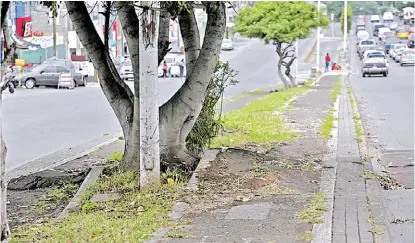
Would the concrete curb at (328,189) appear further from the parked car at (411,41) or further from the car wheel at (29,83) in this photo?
the parked car at (411,41)

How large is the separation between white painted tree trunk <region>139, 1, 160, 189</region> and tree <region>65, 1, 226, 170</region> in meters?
0.79

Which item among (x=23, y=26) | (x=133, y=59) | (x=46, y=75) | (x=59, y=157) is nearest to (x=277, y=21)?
(x=46, y=75)

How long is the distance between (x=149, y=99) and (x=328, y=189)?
2521 millimetres

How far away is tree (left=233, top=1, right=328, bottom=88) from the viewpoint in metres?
40.5

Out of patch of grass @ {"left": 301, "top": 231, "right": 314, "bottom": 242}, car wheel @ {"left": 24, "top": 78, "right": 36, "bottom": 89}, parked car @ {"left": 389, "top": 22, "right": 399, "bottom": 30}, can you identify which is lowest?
car wheel @ {"left": 24, "top": 78, "right": 36, "bottom": 89}

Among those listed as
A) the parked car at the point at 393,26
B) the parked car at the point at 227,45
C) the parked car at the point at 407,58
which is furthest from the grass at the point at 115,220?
the parked car at the point at 393,26

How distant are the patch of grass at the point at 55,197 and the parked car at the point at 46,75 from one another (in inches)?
1268

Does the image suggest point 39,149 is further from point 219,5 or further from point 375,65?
point 375,65

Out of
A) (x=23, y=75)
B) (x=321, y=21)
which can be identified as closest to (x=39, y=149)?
(x=23, y=75)

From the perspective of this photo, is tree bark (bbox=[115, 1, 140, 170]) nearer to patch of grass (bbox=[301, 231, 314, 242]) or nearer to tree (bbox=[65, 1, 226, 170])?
tree (bbox=[65, 1, 226, 170])

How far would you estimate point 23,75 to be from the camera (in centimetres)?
4200

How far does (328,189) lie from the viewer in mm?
10133

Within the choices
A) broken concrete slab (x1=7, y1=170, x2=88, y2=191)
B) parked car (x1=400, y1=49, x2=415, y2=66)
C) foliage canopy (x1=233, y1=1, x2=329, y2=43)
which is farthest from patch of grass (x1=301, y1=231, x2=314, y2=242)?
parked car (x1=400, y1=49, x2=415, y2=66)

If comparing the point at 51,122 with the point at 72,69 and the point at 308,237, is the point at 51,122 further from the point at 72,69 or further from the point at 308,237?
the point at 72,69
